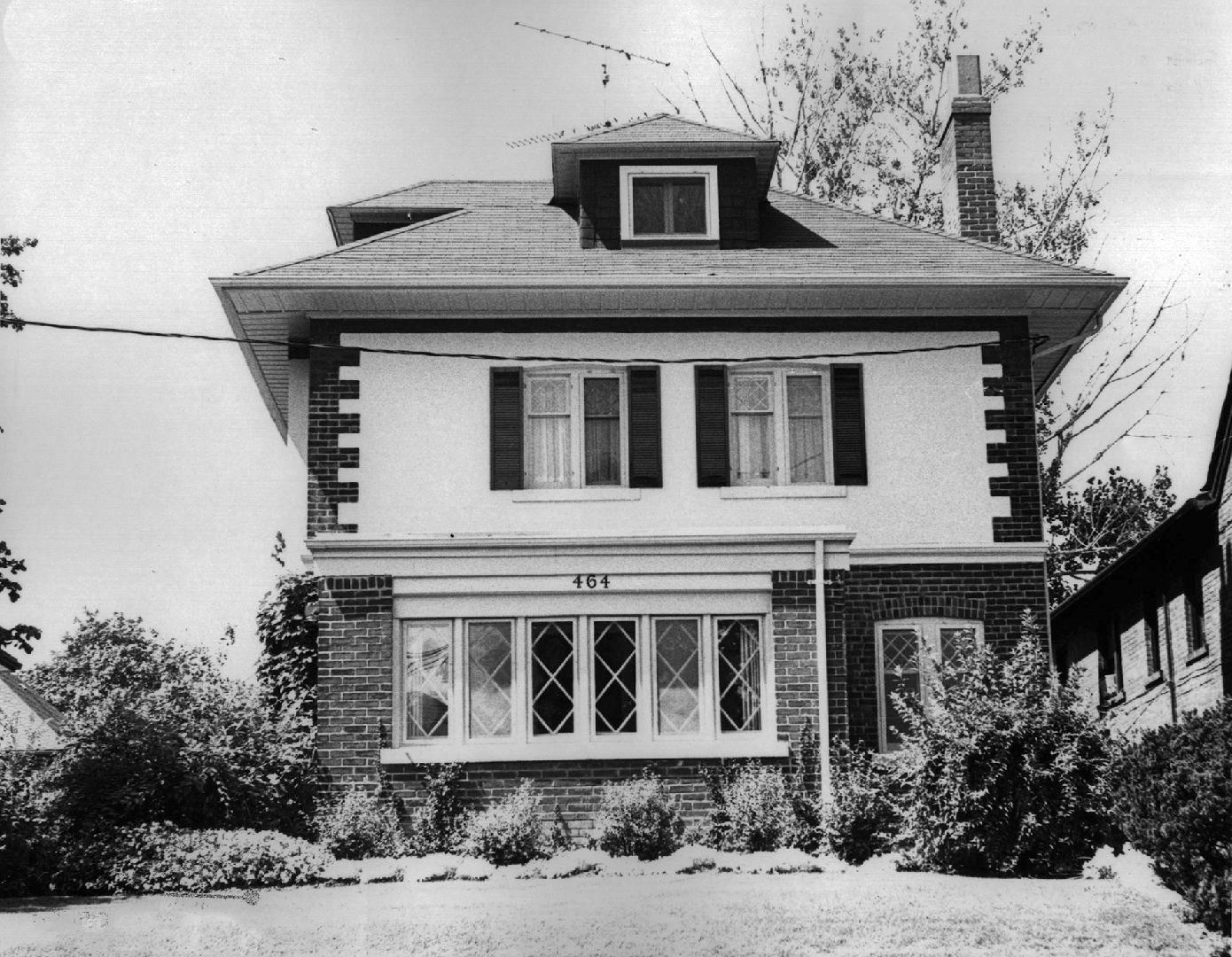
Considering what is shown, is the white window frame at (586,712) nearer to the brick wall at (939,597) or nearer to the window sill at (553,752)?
the window sill at (553,752)

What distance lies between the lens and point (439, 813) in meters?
17.5

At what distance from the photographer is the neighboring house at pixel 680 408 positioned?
1809cm

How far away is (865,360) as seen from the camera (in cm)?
A: 2038

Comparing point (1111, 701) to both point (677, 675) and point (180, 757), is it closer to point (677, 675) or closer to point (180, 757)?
point (677, 675)

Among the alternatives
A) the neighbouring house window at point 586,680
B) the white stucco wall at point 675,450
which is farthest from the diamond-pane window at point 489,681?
the white stucco wall at point 675,450

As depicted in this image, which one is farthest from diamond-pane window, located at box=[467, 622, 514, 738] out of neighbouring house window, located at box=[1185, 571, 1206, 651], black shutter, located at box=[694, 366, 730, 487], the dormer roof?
neighbouring house window, located at box=[1185, 571, 1206, 651]

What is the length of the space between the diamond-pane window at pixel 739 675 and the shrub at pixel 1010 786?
2741 millimetres

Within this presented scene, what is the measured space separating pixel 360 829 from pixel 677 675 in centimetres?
370

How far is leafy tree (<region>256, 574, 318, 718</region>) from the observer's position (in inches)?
806

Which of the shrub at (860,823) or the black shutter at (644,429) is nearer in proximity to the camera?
the shrub at (860,823)

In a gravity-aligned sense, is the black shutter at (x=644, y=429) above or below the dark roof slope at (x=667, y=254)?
below

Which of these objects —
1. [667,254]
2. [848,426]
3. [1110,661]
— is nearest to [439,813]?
[848,426]

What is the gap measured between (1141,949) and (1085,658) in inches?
679

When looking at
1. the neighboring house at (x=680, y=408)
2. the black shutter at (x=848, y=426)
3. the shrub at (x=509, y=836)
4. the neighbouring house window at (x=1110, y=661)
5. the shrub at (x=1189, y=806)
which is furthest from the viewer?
the neighbouring house window at (x=1110, y=661)
